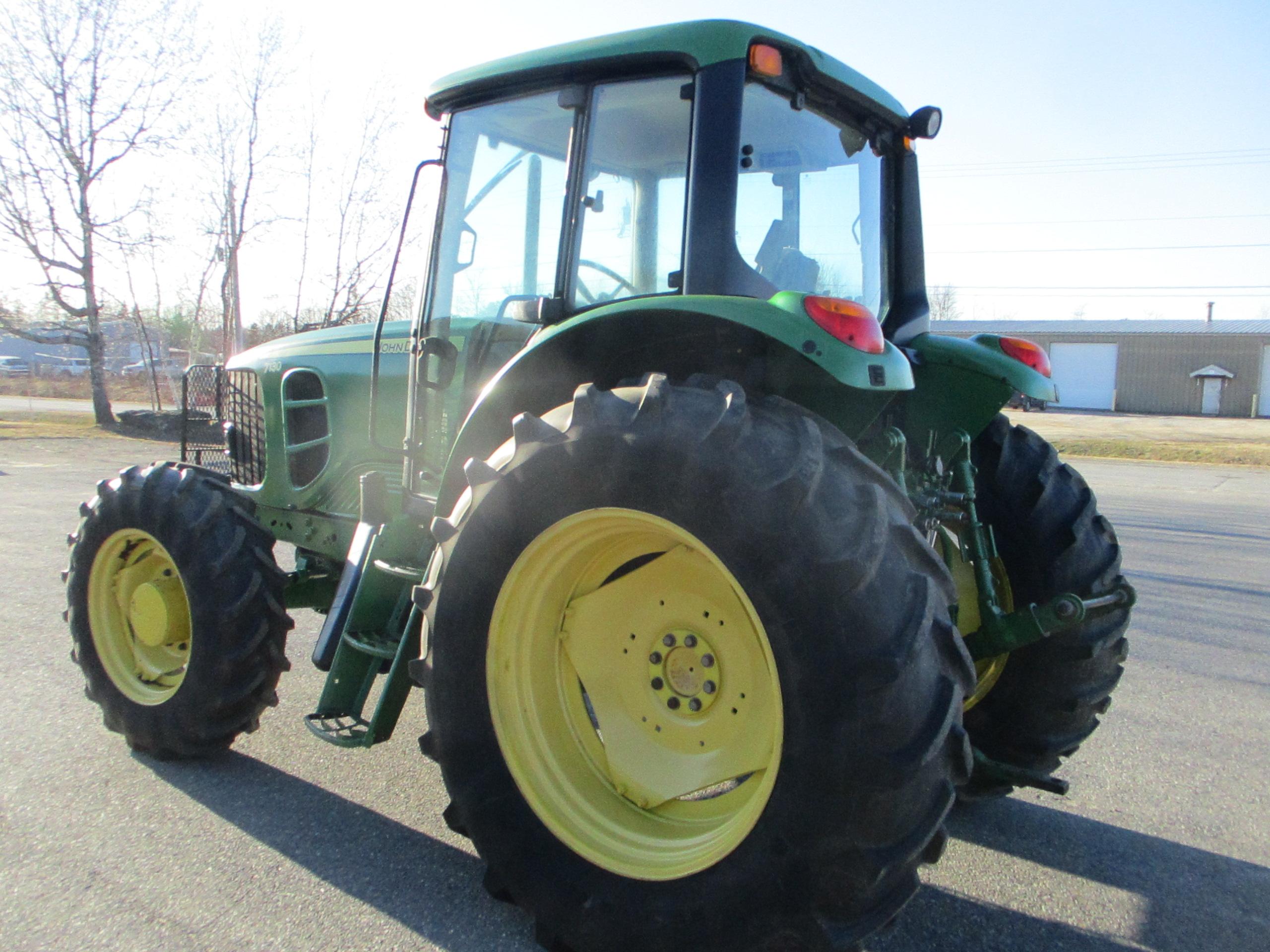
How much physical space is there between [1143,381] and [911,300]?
50.9 meters

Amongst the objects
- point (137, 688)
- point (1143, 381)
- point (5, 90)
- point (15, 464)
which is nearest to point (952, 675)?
point (137, 688)

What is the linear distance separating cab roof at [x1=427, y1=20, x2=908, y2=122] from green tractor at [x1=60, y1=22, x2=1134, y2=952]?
1 cm

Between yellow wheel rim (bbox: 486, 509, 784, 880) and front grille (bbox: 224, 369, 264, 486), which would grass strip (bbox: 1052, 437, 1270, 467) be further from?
yellow wheel rim (bbox: 486, 509, 784, 880)

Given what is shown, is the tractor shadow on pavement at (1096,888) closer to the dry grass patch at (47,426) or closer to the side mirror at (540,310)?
the side mirror at (540,310)

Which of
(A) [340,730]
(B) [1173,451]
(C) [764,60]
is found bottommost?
(A) [340,730]

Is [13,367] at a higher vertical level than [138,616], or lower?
higher

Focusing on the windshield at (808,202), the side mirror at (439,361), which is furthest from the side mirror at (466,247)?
the windshield at (808,202)

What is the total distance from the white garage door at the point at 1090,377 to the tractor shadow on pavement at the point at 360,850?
50.8m

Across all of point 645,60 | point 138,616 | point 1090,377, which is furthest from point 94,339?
point 1090,377

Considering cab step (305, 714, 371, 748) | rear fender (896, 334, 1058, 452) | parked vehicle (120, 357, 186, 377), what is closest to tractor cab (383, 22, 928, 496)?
rear fender (896, 334, 1058, 452)

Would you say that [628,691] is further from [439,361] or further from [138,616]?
[138,616]

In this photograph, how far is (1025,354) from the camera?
3281 mm

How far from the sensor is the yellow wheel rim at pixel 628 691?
2.38 meters

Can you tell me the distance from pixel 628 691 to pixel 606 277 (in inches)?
49.4
